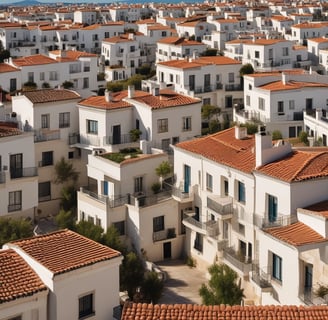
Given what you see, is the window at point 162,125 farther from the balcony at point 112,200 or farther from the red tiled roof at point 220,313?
the red tiled roof at point 220,313

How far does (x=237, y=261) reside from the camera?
30156 millimetres

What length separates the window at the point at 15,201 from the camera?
120 feet

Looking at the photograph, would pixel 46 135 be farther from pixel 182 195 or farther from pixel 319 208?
pixel 319 208

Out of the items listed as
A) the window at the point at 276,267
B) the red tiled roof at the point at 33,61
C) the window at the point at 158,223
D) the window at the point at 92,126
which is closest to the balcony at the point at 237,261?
the window at the point at 276,267

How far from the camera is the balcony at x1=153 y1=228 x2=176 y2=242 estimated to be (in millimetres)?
35750

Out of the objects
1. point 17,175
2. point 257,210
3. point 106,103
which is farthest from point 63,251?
point 106,103

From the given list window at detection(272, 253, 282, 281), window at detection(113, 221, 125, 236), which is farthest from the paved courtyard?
window at detection(272, 253, 282, 281)

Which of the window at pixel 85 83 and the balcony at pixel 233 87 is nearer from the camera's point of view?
the balcony at pixel 233 87

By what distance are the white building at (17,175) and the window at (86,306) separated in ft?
55.1

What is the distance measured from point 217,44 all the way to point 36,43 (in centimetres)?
2410

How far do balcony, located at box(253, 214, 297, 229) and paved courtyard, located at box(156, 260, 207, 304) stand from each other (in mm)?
4153

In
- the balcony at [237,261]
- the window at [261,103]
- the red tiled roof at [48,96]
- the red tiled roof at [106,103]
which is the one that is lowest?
the balcony at [237,261]

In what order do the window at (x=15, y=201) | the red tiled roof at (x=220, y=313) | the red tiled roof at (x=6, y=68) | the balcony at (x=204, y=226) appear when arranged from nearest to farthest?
the red tiled roof at (x=220, y=313) < the balcony at (x=204, y=226) < the window at (x=15, y=201) < the red tiled roof at (x=6, y=68)

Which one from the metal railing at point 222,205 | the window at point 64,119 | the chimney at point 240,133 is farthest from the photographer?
the window at point 64,119
